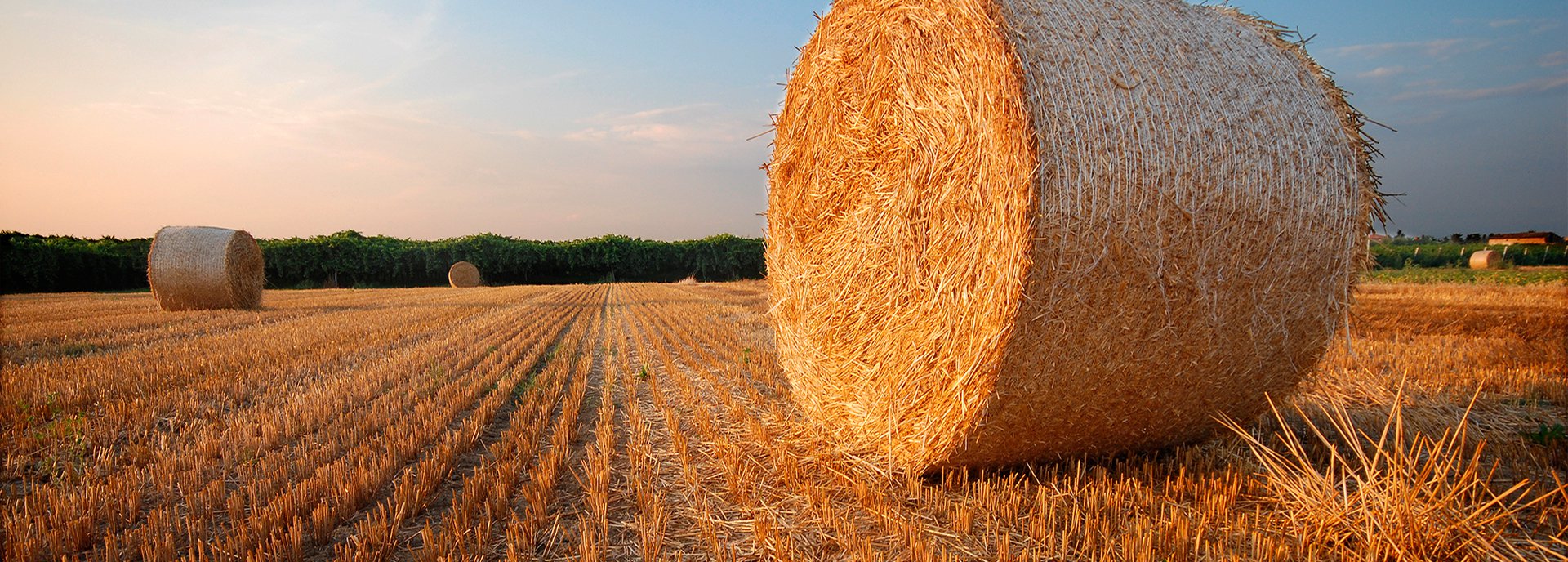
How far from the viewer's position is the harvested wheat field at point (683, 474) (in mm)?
2723

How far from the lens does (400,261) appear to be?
144 ft

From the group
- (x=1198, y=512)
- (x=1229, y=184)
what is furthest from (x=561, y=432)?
(x=1229, y=184)

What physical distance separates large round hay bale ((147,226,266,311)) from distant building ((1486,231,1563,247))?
144ft

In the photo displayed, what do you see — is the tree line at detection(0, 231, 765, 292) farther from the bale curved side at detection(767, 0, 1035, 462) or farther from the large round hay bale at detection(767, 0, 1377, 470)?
the large round hay bale at detection(767, 0, 1377, 470)

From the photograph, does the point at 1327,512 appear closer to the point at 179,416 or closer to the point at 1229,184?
the point at 1229,184

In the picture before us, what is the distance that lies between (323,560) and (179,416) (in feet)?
10.3

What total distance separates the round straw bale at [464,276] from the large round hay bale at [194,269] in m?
22.5

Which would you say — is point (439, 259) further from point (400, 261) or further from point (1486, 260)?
point (1486, 260)

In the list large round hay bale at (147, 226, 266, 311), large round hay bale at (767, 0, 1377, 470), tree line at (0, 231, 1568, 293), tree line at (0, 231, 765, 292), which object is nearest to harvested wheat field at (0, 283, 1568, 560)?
large round hay bale at (767, 0, 1377, 470)

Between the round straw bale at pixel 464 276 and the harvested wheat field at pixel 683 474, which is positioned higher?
the round straw bale at pixel 464 276

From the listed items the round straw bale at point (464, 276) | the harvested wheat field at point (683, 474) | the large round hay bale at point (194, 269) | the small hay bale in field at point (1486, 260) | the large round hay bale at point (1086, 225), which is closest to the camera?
the harvested wheat field at point (683, 474)

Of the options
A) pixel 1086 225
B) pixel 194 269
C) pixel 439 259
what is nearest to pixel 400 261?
pixel 439 259

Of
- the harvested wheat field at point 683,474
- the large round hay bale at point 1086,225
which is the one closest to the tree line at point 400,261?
the harvested wheat field at point 683,474

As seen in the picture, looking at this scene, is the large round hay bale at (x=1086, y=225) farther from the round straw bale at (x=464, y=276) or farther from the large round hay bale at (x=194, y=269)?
the round straw bale at (x=464, y=276)
